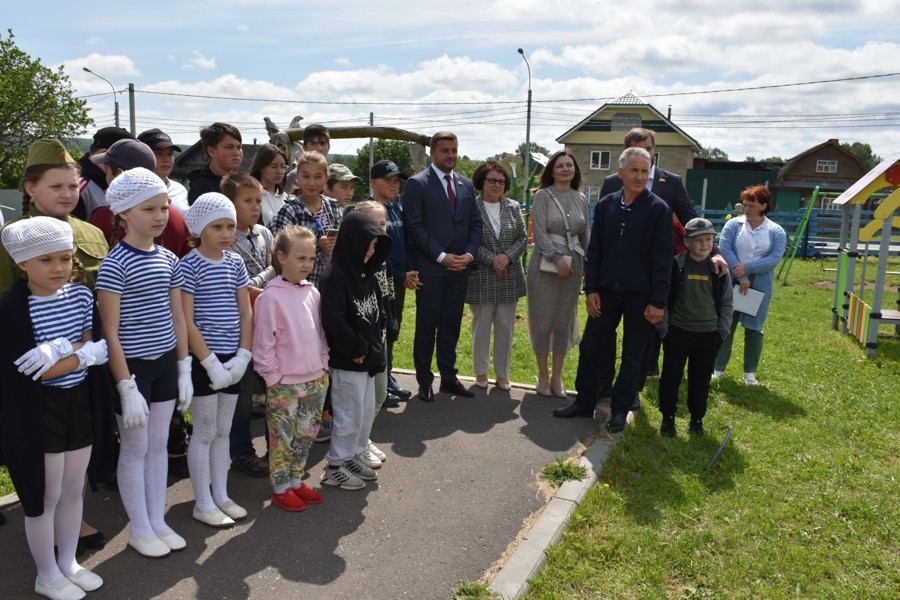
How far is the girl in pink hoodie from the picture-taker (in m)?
3.92

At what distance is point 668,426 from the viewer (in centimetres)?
549

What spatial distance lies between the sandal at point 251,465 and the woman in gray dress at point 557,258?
9.28 feet

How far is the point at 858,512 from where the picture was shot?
168 inches

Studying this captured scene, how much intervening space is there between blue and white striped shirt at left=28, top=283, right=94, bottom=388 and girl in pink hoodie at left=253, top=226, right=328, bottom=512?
3.28 feet

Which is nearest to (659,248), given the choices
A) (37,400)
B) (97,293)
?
(97,293)

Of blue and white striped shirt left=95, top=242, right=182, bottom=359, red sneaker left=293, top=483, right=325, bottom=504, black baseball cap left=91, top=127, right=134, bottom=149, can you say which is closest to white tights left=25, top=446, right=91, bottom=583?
blue and white striped shirt left=95, top=242, right=182, bottom=359

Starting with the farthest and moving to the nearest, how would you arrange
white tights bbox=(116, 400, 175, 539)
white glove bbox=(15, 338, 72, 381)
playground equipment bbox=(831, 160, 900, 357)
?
1. playground equipment bbox=(831, 160, 900, 357)
2. white tights bbox=(116, 400, 175, 539)
3. white glove bbox=(15, 338, 72, 381)

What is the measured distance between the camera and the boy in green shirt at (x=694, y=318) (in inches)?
209

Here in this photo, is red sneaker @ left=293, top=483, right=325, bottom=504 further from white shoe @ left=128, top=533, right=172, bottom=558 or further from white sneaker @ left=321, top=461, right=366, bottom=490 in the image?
white shoe @ left=128, top=533, right=172, bottom=558

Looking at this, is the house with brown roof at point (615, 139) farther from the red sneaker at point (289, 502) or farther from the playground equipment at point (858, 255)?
the red sneaker at point (289, 502)

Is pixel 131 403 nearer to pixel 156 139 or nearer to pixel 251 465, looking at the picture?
pixel 251 465

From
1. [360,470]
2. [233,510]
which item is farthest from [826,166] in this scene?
[233,510]

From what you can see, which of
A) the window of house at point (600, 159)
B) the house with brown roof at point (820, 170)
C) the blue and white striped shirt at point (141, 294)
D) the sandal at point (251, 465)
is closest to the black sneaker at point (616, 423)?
the sandal at point (251, 465)

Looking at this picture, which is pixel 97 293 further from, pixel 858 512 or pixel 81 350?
pixel 858 512
